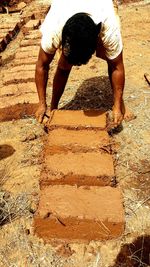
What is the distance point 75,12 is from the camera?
307cm

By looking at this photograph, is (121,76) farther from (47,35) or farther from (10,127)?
(10,127)

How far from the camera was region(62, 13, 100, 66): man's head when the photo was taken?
2.75 meters

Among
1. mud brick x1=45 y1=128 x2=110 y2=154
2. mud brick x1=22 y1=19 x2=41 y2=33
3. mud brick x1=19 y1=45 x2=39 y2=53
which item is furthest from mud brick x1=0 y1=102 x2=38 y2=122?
mud brick x1=22 y1=19 x2=41 y2=33

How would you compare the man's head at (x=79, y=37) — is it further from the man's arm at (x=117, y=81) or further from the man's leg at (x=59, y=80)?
the man's leg at (x=59, y=80)

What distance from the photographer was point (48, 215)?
2.71m

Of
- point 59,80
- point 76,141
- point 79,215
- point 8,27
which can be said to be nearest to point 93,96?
point 59,80

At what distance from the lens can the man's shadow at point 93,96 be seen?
4.51 meters

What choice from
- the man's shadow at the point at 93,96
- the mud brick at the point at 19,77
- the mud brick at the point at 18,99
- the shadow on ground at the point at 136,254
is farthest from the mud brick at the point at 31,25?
the shadow on ground at the point at 136,254

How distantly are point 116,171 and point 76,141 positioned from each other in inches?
18.6

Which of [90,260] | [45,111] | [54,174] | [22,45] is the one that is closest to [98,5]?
[45,111]

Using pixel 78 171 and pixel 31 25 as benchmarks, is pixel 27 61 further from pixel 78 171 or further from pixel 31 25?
pixel 78 171

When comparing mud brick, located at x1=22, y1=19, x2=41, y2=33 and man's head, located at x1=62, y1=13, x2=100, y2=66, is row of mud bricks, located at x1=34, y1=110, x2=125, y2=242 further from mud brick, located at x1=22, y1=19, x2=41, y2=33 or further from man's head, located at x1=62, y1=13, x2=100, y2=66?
mud brick, located at x1=22, y1=19, x2=41, y2=33

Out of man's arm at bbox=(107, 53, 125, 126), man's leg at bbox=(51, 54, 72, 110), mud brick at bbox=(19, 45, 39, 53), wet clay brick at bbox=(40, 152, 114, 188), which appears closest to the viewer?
wet clay brick at bbox=(40, 152, 114, 188)

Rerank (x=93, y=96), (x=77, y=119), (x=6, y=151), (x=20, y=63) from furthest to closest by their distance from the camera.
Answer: (x=20, y=63) < (x=93, y=96) < (x=6, y=151) < (x=77, y=119)
